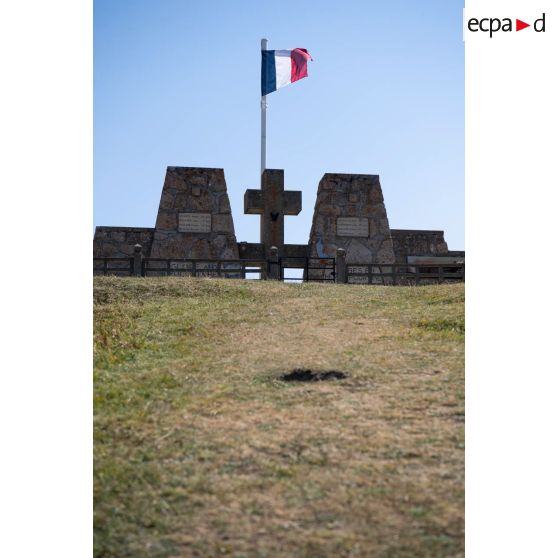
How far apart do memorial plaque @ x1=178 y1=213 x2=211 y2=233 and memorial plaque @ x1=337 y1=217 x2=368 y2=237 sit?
4090 millimetres

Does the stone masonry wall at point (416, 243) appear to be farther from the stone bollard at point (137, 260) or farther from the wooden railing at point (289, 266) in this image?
the stone bollard at point (137, 260)

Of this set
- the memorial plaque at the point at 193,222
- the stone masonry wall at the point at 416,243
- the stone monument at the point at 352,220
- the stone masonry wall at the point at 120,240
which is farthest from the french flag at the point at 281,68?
the stone masonry wall at the point at 416,243

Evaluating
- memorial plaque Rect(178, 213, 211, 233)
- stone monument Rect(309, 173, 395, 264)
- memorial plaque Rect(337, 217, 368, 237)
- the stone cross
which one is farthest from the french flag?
memorial plaque Rect(337, 217, 368, 237)

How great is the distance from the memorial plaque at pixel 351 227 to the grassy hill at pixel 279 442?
12.6 meters

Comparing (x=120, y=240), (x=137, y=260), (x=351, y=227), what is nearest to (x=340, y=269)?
(x=351, y=227)

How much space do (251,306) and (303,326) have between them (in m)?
2.68

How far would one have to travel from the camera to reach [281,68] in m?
22.5

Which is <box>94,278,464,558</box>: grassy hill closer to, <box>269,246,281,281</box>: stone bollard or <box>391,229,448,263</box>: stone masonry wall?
<box>269,246,281,281</box>: stone bollard

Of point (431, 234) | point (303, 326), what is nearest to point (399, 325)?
point (303, 326)

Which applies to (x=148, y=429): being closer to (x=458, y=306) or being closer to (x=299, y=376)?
(x=299, y=376)

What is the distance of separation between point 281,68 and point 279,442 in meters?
18.8

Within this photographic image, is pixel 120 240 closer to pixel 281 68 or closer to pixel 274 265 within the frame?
pixel 274 265

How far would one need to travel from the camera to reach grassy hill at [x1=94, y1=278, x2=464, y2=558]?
414 centimetres

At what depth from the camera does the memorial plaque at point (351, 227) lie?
22.8 m
